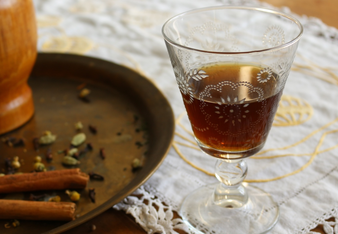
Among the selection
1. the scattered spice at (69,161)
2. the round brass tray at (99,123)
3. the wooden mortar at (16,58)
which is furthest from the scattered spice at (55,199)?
the wooden mortar at (16,58)

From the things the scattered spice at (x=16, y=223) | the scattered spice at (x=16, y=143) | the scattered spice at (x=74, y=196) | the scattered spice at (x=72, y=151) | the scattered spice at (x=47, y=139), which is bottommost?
the scattered spice at (x=16, y=143)

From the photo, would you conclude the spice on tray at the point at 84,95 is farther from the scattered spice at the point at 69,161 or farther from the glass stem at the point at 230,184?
the glass stem at the point at 230,184

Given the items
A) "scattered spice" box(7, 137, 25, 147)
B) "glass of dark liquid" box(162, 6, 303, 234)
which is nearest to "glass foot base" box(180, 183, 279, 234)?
"glass of dark liquid" box(162, 6, 303, 234)

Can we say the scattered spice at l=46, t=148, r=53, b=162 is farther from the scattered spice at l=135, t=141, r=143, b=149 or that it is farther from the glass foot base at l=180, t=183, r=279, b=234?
the glass foot base at l=180, t=183, r=279, b=234

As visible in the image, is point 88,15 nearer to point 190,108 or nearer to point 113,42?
point 113,42

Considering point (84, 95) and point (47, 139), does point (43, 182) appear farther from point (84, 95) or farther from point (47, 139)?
point (84, 95)

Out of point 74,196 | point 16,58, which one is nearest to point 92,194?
point 74,196

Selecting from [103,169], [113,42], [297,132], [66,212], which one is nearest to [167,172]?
[103,169]

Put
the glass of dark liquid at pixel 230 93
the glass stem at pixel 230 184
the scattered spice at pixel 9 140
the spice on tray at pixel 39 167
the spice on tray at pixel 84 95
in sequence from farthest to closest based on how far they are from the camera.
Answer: the spice on tray at pixel 84 95, the scattered spice at pixel 9 140, the spice on tray at pixel 39 167, the glass stem at pixel 230 184, the glass of dark liquid at pixel 230 93
